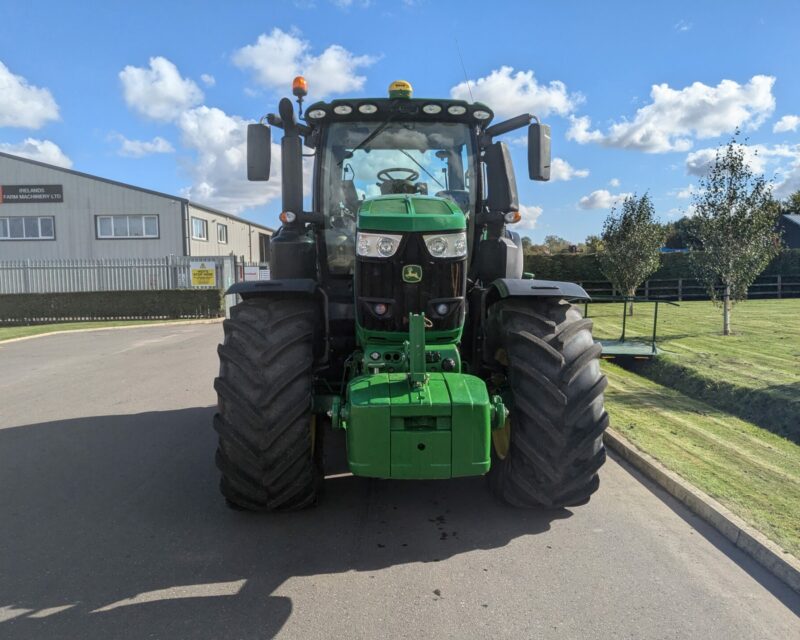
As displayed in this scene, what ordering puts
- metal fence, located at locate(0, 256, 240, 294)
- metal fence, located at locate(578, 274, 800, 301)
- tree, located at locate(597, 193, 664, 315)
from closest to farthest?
1. tree, located at locate(597, 193, 664, 315)
2. metal fence, located at locate(0, 256, 240, 294)
3. metal fence, located at locate(578, 274, 800, 301)

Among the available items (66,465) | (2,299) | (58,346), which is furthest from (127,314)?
(66,465)

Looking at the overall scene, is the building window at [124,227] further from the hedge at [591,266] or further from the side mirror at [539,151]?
the side mirror at [539,151]

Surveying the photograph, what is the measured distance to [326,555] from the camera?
143 inches

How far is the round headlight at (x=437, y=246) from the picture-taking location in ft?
12.7

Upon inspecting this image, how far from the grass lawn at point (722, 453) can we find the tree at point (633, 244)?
41.8 feet

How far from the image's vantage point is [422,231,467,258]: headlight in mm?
3867

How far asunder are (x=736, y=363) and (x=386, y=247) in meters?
8.39

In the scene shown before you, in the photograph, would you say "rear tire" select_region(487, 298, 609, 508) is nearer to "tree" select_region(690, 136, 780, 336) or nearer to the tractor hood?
the tractor hood

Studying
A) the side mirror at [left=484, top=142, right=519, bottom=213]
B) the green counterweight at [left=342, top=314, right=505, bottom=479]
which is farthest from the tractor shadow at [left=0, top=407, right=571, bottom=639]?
the side mirror at [left=484, top=142, right=519, bottom=213]

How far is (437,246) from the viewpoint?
12.7 ft

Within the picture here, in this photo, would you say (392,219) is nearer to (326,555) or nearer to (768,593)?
(326,555)

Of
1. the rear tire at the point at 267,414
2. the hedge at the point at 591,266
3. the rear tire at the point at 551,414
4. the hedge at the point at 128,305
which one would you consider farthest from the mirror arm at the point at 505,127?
the hedge at the point at 591,266

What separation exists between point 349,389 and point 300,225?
6.29 feet

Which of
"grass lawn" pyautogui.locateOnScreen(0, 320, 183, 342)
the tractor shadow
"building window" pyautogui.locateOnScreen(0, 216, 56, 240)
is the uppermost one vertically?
"building window" pyautogui.locateOnScreen(0, 216, 56, 240)
